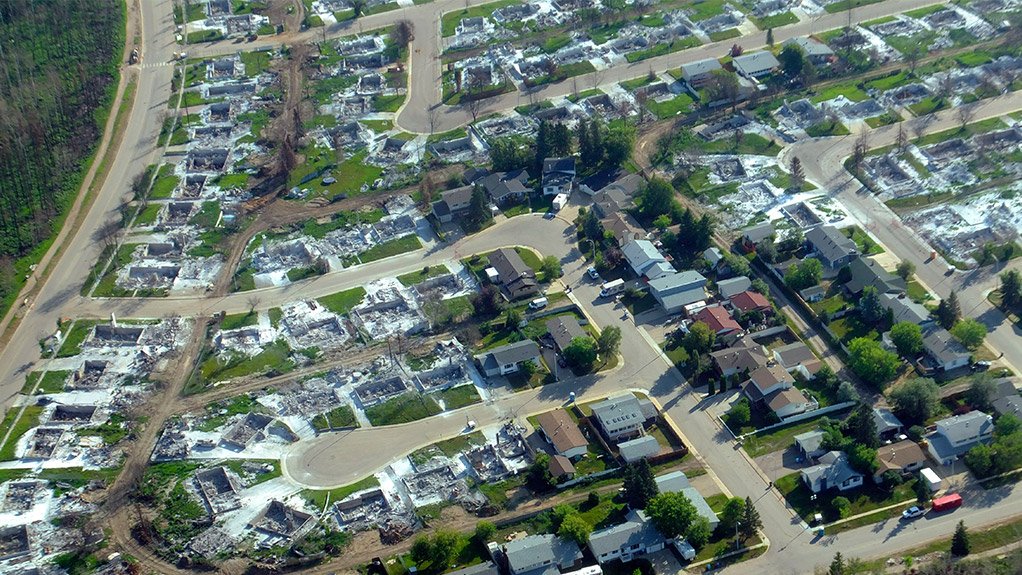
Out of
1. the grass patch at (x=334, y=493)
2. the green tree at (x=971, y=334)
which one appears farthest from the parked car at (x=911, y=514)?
the grass patch at (x=334, y=493)

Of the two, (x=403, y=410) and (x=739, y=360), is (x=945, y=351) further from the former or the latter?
(x=403, y=410)

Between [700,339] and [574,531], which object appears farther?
[700,339]

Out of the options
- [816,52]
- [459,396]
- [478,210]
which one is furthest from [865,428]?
[816,52]

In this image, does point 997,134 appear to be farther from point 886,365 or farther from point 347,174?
point 347,174

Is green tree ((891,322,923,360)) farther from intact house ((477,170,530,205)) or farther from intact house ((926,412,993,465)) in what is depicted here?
intact house ((477,170,530,205))

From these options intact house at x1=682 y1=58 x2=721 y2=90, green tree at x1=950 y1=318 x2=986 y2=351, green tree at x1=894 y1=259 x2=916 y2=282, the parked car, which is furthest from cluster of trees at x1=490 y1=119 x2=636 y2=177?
the parked car

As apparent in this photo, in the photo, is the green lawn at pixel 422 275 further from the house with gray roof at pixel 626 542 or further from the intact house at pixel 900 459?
the intact house at pixel 900 459
